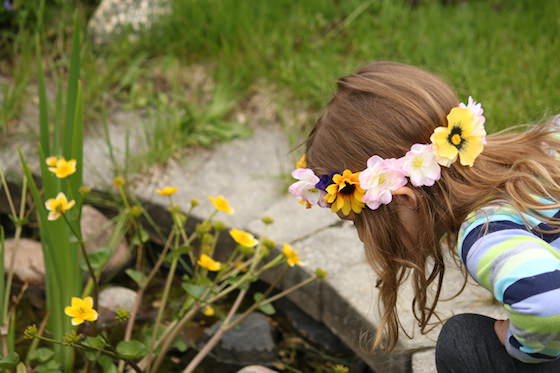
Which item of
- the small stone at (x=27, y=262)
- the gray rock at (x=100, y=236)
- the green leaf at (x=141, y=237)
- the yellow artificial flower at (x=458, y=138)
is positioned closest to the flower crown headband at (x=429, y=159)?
the yellow artificial flower at (x=458, y=138)

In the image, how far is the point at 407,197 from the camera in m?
1.41

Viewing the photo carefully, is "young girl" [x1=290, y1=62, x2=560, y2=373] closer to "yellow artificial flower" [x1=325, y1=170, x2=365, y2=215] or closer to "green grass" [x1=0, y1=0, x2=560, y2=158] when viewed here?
"yellow artificial flower" [x1=325, y1=170, x2=365, y2=215]

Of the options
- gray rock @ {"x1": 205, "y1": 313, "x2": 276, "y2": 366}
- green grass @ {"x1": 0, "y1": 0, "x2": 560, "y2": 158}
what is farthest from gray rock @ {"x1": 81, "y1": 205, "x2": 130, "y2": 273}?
gray rock @ {"x1": 205, "y1": 313, "x2": 276, "y2": 366}

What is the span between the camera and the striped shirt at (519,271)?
1.20 meters

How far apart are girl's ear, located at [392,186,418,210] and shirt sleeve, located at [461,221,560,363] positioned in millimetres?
138

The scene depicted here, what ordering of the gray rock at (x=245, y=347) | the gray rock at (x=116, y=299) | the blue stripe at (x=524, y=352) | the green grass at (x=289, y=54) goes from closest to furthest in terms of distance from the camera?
the blue stripe at (x=524, y=352) → the gray rock at (x=245, y=347) → the gray rock at (x=116, y=299) → the green grass at (x=289, y=54)

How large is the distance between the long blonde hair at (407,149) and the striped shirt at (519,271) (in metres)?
0.04

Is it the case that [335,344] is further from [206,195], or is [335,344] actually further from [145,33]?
[145,33]

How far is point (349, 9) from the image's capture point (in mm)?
3238

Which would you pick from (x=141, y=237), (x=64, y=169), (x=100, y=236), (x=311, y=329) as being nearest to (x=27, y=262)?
(x=100, y=236)

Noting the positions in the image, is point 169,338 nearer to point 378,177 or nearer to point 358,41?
point 378,177

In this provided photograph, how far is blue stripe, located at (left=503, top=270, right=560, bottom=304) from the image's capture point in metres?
1.20

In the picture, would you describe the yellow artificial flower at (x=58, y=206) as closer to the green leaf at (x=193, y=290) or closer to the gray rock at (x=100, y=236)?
the green leaf at (x=193, y=290)

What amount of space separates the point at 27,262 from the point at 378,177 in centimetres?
136
